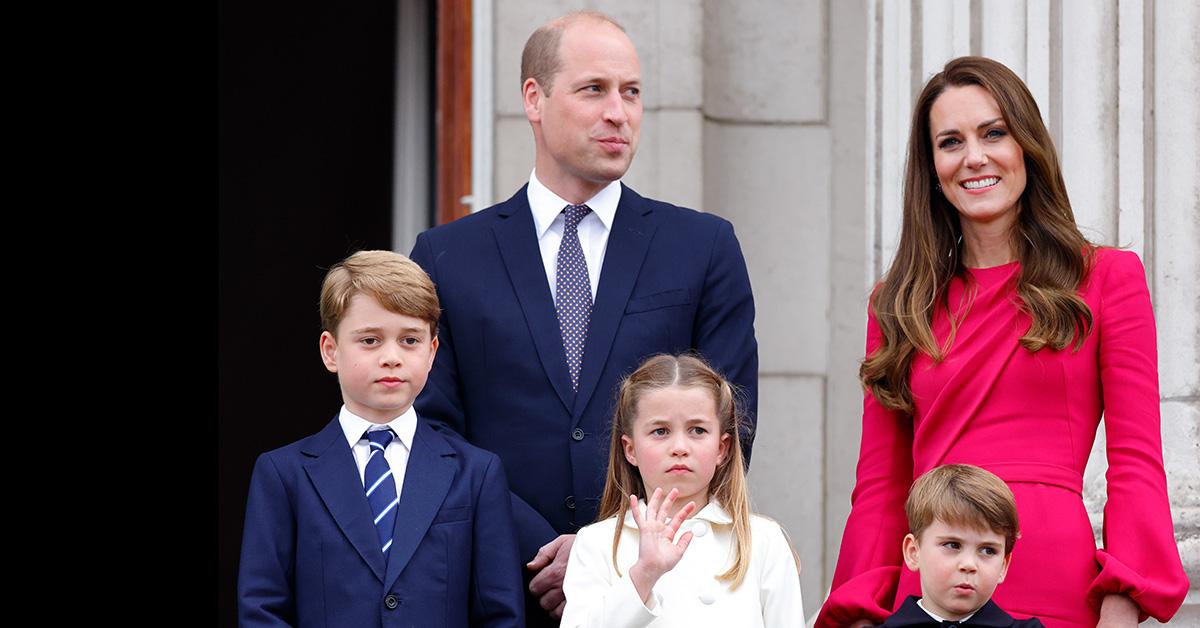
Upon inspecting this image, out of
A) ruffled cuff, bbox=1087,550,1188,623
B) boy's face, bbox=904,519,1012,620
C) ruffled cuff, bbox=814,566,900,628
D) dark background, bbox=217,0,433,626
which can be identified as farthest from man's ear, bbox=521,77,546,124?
dark background, bbox=217,0,433,626

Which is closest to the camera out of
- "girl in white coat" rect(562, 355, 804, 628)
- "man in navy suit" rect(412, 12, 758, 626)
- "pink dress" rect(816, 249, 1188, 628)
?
"pink dress" rect(816, 249, 1188, 628)

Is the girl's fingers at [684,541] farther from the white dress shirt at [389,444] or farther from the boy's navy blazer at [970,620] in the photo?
the white dress shirt at [389,444]

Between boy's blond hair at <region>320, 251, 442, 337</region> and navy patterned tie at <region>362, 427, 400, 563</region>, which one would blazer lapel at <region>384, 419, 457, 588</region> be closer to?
navy patterned tie at <region>362, 427, 400, 563</region>

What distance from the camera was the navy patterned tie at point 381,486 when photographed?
328cm

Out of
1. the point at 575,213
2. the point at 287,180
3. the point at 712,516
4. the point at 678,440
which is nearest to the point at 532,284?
the point at 575,213

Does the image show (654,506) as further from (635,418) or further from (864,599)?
(864,599)

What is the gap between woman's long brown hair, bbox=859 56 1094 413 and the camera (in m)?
3.20

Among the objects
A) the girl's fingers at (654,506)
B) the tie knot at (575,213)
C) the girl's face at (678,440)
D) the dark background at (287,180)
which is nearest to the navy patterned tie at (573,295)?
the tie knot at (575,213)

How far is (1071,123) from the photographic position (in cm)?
484

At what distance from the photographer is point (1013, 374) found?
3225mm

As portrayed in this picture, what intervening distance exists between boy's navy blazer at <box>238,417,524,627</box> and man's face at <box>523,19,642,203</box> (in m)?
0.74

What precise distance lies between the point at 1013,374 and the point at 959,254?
341 mm

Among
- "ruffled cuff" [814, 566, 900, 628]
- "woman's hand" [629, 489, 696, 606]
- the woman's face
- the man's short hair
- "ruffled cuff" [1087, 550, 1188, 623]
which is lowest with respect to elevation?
"ruffled cuff" [814, 566, 900, 628]

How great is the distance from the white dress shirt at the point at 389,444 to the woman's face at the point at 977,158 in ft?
3.94
